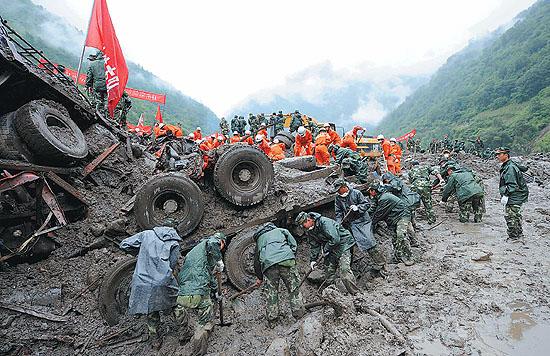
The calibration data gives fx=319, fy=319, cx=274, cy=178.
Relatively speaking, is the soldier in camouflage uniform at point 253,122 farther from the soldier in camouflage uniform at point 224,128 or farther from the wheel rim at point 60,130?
the wheel rim at point 60,130

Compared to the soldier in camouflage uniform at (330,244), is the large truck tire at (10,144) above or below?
above

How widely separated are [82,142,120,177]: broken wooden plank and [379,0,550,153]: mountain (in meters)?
34.0

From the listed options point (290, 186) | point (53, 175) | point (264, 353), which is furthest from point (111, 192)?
point (264, 353)

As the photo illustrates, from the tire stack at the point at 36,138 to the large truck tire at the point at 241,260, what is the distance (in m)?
3.15

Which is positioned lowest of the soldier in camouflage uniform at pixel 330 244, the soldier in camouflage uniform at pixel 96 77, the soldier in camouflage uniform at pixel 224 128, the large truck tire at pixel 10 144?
the soldier in camouflage uniform at pixel 224 128

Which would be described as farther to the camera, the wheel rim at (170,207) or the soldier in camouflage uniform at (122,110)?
the soldier in camouflage uniform at (122,110)

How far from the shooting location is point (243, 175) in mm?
5840

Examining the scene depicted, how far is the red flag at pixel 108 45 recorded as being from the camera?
24.7 ft

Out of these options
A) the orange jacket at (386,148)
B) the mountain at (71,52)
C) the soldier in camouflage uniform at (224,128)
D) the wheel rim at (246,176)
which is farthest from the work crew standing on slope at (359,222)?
the mountain at (71,52)

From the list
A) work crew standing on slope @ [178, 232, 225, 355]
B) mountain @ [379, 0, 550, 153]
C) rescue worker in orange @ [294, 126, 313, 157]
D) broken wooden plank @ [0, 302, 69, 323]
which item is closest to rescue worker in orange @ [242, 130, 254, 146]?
rescue worker in orange @ [294, 126, 313, 157]

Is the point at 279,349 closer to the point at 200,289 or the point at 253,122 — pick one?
the point at 200,289

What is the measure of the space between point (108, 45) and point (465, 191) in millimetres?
9100

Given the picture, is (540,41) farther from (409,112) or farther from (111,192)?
(111,192)

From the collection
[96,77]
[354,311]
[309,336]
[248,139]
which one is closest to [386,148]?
[248,139]
